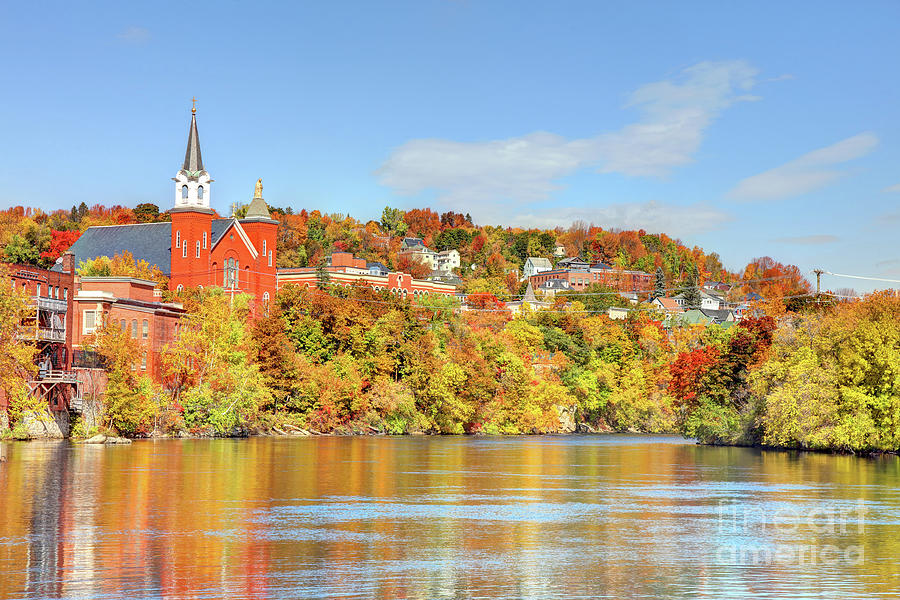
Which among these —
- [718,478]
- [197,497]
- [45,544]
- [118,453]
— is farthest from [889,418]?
[45,544]

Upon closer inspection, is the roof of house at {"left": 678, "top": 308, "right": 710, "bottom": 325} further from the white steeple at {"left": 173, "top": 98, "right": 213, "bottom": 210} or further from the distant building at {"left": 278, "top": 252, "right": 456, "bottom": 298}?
the white steeple at {"left": 173, "top": 98, "right": 213, "bottom": 210}

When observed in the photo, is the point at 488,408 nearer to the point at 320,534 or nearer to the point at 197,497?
the point at 197,497

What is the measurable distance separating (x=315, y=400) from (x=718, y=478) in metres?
47.6

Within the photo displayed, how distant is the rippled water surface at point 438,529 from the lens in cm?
2097

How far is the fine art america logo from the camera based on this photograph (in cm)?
2438

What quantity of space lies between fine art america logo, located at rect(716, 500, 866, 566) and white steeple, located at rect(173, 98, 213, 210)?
86739 mm

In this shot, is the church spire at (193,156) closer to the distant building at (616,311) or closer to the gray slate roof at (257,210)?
the gray slate roof at (257,210)

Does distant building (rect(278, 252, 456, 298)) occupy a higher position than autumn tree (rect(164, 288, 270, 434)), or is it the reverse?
distant building (rect(278, 252, 456, 298))

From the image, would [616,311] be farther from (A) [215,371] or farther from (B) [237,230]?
(A) [215,371]

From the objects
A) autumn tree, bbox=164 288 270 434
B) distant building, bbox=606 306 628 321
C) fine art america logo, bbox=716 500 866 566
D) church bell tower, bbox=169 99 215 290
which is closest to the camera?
fine art america logo, bbox=716 500 866 566

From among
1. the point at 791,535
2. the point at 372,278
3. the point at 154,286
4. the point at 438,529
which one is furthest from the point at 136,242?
the point at 791,535

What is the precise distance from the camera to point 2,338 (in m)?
54.1

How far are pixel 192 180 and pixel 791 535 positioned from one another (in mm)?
93462

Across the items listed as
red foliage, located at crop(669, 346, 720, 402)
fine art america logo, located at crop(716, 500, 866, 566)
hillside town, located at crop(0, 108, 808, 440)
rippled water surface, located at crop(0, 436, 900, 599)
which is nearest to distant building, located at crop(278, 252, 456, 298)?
hillside town, located at crop(0, 108, 808, 440)
